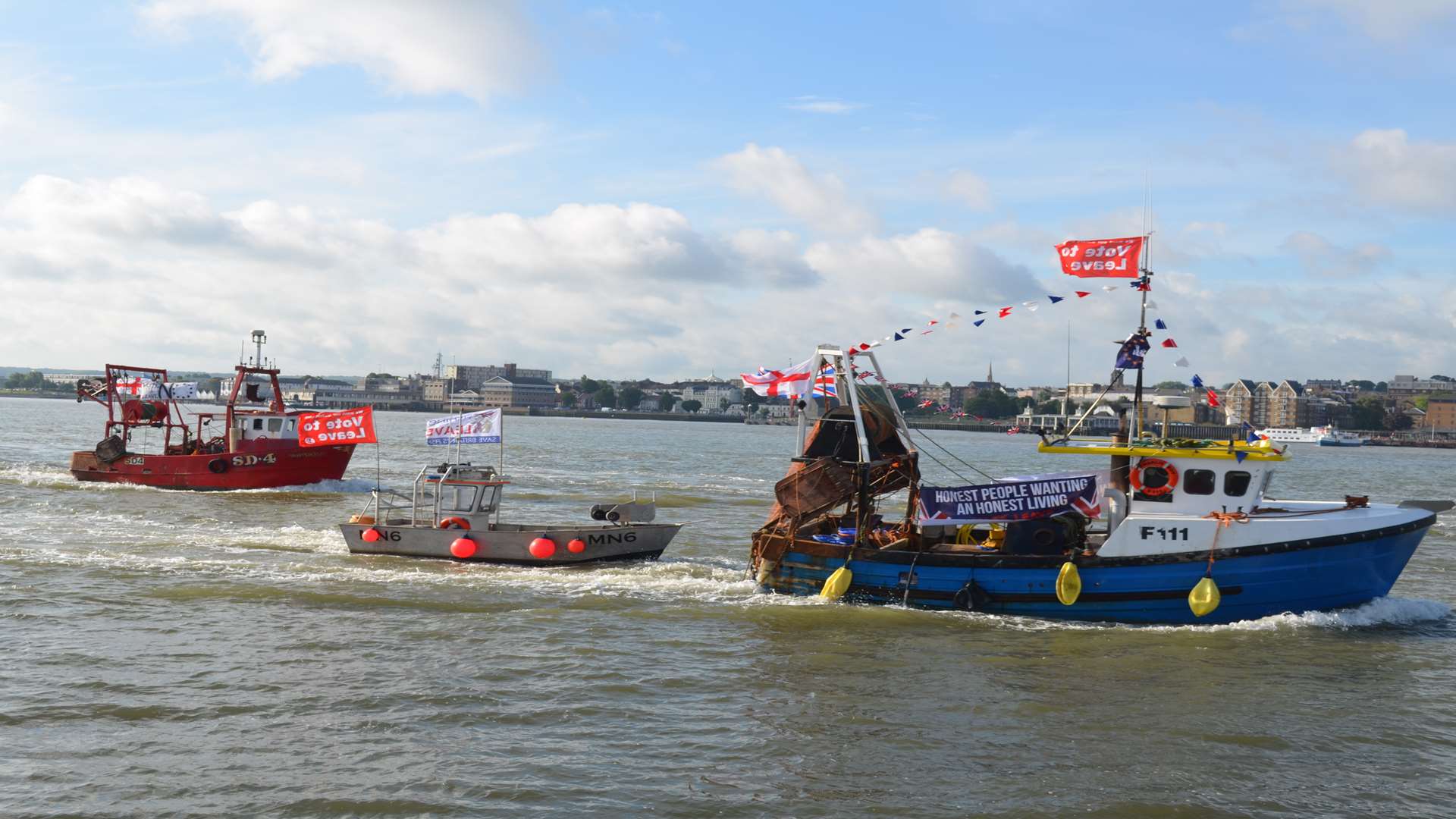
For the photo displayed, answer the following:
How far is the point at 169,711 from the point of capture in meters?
15.7

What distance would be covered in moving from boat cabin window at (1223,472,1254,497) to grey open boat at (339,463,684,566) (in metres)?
13.2

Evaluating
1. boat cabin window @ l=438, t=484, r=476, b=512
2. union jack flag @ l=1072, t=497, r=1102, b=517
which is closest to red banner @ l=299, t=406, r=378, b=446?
boat cabin window @ l=438, t=484, r=476, b=512

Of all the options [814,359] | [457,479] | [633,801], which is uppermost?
[814,359]

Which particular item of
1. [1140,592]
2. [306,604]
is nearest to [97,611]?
[306,604]

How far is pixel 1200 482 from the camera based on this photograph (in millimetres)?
22266

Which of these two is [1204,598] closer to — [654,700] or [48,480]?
[654,700]

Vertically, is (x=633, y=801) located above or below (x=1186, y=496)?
below

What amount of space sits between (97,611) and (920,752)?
15962mm

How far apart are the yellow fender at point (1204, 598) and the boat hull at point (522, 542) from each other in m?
12.9

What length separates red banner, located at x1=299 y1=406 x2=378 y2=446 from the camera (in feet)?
131

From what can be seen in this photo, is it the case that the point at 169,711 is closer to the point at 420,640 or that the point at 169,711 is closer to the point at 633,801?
the point at 420,640

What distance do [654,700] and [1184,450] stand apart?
A: 11.3m

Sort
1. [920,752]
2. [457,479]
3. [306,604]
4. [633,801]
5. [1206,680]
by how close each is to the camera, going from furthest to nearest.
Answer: [457,479] < [306,604] < [1206,680] < [920,752] < [633,801]

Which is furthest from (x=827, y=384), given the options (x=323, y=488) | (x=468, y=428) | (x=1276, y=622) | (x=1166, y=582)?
(x=323, y=488)
